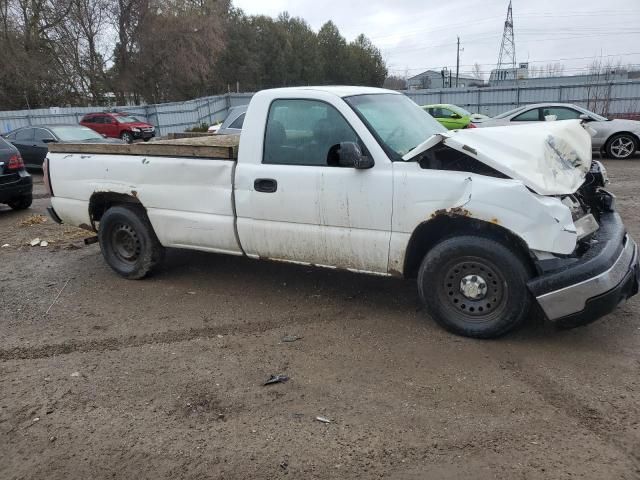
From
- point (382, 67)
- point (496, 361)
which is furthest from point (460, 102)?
point (382, 67)

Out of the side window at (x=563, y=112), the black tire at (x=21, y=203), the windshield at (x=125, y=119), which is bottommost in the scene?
the black tire at (x=21, y=203)

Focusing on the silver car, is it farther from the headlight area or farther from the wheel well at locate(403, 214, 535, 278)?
the wheel well at locate(403, 214, 535, 278)

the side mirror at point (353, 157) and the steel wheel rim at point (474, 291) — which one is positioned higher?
the side mirror at point (353, 157)

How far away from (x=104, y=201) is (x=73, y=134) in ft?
33.4

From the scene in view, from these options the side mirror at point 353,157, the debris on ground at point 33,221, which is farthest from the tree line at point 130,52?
the side mirror at point 353,157

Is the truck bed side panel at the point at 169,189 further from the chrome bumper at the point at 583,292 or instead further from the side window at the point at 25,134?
the side window at the point at 25,134

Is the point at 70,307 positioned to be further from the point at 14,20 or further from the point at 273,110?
the point at 14,20

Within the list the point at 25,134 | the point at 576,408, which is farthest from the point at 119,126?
the point at 576,408

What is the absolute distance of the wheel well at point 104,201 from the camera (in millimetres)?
5688

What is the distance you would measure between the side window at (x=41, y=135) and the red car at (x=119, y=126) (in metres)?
7.25

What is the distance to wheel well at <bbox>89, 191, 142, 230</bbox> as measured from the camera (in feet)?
18.7

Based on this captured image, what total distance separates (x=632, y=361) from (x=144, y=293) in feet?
14.1

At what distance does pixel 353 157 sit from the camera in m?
4.14

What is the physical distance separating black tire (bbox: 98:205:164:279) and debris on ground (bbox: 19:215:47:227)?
3.81 metres
